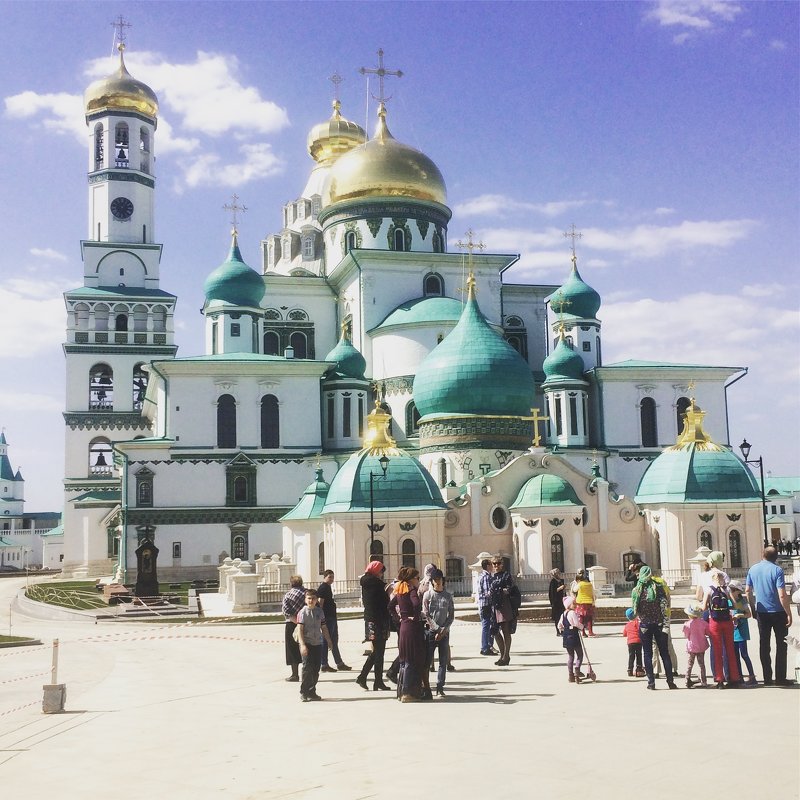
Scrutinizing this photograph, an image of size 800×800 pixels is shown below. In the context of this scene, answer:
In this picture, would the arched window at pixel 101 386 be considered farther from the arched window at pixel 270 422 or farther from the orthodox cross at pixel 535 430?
the orthodox cross at pixel 535 430

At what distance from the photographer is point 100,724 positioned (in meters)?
11.1

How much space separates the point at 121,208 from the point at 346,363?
64.7 feet

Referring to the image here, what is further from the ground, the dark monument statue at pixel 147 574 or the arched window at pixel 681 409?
the arched window at pixel 681 409

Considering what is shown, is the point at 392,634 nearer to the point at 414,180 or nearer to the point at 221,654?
the point at 221,654

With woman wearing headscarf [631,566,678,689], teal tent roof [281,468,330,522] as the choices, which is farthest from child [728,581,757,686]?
teal tent roof [281,468,330,522]

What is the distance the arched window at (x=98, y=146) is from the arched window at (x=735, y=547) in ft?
132

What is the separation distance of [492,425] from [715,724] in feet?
89.9

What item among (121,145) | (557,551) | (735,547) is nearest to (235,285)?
(121,145)

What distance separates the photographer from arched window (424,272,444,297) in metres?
49.1

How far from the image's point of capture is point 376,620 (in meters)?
13.0

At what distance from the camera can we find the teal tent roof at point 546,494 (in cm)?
3316

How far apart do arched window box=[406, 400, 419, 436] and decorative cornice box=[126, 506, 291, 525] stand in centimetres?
605

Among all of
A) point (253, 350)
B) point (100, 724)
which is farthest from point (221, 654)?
point (253, 350)

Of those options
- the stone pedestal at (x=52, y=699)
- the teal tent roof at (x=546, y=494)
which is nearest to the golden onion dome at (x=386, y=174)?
the teal tent roof at (x=546, y=494)
